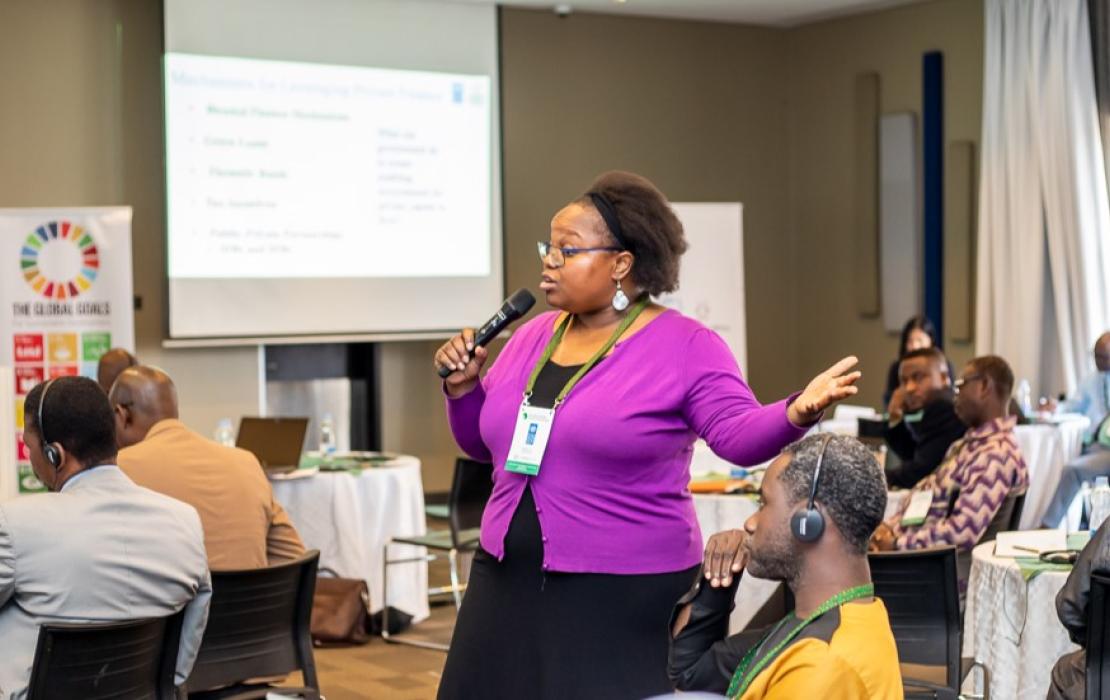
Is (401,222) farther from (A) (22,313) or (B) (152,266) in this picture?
(A) (22,313)

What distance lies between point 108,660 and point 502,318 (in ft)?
3.70

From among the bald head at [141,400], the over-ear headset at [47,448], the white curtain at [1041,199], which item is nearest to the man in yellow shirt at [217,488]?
the bald head at [141,400]

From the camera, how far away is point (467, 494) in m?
6.83

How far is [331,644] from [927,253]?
593cm

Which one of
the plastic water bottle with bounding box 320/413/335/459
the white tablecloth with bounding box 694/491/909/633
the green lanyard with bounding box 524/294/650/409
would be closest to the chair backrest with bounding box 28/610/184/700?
the green lanyard with bounding box 524/294/650/409

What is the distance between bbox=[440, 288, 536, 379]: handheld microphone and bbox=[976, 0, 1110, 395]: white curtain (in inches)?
310

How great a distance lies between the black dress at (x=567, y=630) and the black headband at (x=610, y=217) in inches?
12.9

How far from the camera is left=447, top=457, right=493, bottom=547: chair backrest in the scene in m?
6.74

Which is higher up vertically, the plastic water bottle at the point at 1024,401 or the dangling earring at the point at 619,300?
the dangling earring at the point at 619,300

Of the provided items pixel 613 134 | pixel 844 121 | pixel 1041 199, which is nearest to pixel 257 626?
pixel 1041 199

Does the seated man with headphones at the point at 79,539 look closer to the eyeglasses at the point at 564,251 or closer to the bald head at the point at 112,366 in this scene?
the eyeglasses at the point at 564,251

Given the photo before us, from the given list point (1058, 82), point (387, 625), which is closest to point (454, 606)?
point (387, 625)

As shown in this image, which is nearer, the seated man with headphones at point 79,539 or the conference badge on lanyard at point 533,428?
the conference badge on lanyard at point 533,428

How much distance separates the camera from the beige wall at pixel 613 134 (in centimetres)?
928
